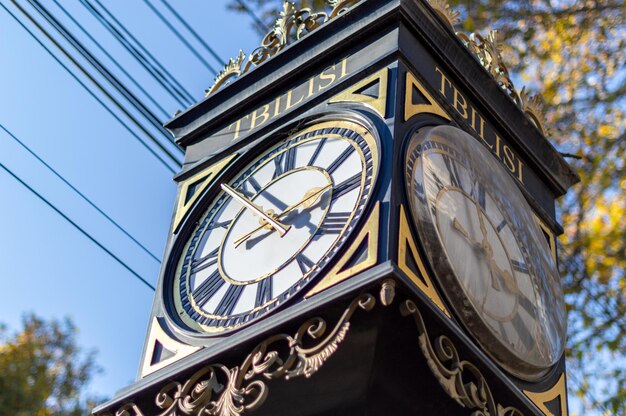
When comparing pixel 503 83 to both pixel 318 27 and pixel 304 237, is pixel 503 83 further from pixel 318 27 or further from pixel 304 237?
pixel 304 237

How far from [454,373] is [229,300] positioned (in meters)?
1.07

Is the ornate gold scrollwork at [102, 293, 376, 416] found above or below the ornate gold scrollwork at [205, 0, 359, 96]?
below

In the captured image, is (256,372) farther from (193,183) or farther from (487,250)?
(193,183)

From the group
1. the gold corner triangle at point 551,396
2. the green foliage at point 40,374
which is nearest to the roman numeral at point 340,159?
the gold corner triangle at point 551,396

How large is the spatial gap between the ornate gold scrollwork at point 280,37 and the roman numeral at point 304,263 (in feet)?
5.11

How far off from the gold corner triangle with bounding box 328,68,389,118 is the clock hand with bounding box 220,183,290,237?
1.92ft

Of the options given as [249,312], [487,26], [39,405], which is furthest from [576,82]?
[39,405]

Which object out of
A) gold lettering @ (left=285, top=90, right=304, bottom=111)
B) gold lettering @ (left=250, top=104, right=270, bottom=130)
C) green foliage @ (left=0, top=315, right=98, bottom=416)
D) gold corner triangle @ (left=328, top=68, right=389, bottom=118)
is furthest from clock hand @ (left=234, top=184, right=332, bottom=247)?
green foliage @ (left=0, top=315, right=98, bottom=416)

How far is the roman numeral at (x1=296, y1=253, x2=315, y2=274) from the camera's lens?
5531 millimetres

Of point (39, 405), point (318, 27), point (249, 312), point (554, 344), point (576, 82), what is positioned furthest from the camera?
point (39, 405)

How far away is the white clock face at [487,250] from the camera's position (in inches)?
219

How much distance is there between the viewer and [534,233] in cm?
648

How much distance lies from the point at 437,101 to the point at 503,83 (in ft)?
2.98

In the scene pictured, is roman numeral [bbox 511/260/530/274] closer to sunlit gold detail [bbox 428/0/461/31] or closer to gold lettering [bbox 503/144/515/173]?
gold lettering [bbox 503/144/515/173]
